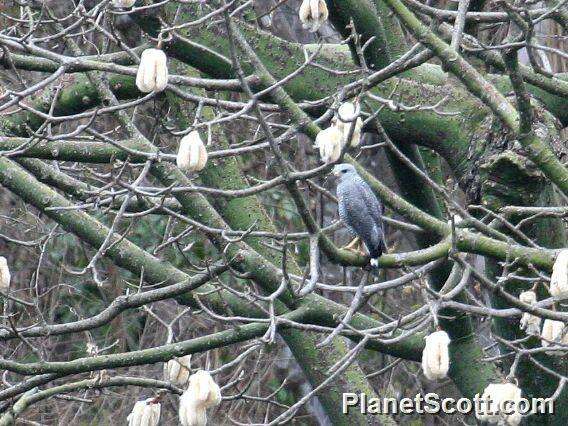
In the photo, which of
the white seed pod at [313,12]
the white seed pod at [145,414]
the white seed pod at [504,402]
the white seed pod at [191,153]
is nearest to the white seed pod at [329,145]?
the white seed pod at [191,153]

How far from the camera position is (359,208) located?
160 inches

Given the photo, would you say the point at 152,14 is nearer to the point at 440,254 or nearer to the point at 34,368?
the point at 34,368

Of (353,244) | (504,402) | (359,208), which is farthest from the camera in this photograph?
(353,244)

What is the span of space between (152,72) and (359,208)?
4.26ft

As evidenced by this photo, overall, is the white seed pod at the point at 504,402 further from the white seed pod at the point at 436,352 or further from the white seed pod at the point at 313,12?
the white seed pod at the point at 313,12

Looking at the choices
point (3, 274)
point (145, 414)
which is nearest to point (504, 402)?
point (145, 414)

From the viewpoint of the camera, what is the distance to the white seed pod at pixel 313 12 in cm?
344

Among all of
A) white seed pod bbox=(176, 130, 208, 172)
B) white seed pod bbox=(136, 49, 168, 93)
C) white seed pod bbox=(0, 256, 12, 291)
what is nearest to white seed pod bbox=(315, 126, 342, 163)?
white seed pod bbox=(176, 130, 208, 172)

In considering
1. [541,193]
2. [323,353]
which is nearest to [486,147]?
[541,193]

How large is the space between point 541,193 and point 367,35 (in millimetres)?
1028

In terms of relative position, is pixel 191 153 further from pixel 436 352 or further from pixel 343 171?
pixel 343 171

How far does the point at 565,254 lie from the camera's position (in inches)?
114

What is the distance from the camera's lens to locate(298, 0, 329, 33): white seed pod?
3.44 m

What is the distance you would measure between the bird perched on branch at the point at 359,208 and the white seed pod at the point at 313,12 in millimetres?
702
